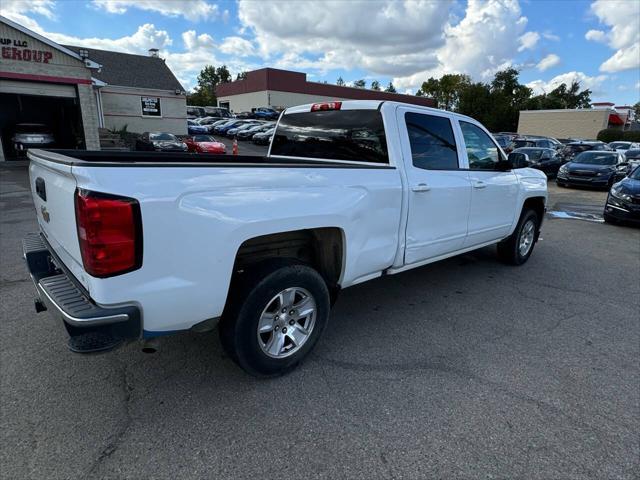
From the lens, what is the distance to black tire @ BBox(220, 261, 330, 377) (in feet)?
8.74

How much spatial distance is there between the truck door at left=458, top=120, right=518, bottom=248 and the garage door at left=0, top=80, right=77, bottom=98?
67.3 feet

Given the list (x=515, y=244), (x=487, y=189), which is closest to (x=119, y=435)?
(x=487, y=189)

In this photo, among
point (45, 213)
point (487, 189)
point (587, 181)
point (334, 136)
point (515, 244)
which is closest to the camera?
point (45, 213)

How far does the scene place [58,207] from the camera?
2.53 meters

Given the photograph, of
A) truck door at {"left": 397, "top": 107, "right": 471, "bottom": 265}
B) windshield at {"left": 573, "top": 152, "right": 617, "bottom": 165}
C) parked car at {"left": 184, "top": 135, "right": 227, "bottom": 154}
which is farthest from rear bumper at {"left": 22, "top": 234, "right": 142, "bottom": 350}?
parked car at {"left": 184, "top": 135, "right": 227, "bottom": 154}

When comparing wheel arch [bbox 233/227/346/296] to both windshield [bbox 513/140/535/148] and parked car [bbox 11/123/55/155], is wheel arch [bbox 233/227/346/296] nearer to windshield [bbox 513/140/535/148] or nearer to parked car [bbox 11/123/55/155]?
parked car [bbox 11/123/55/155]

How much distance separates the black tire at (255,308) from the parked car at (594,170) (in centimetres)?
1683

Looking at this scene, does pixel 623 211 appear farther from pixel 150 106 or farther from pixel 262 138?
pixel 150 106

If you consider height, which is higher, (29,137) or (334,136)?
(334,136)

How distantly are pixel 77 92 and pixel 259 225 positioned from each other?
69.6 feet

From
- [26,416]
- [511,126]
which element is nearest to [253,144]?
[26,416]

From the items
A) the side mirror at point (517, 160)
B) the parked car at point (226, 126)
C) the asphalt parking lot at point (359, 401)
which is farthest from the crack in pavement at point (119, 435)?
the parked car at point (226, 126)

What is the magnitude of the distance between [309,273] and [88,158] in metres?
2.14

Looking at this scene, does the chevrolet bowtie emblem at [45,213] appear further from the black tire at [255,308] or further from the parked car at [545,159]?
the parked car at [545,159]
